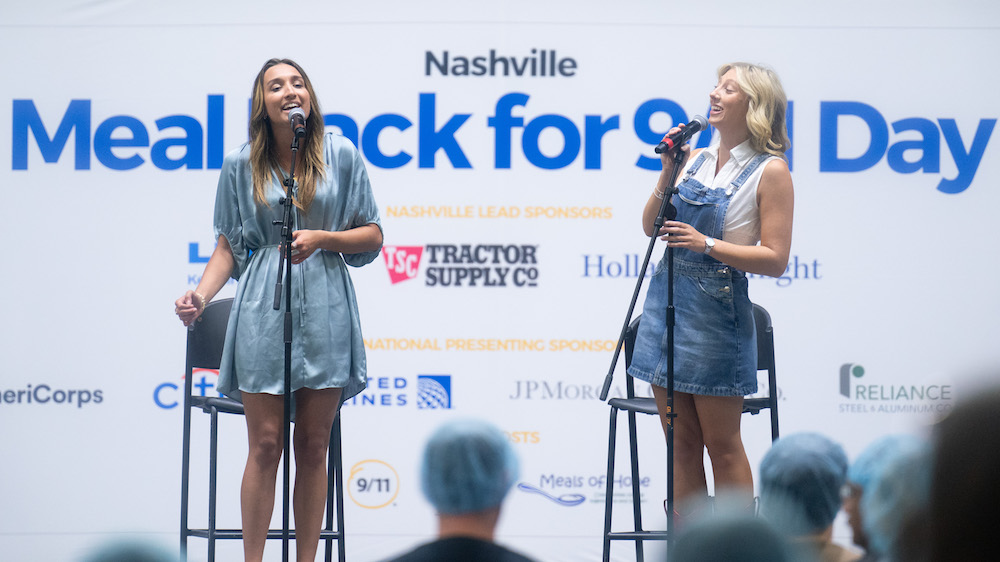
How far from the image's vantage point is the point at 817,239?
4184 millimetres

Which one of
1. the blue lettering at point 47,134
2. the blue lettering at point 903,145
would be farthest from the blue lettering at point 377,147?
the blue lettering at point 903,145

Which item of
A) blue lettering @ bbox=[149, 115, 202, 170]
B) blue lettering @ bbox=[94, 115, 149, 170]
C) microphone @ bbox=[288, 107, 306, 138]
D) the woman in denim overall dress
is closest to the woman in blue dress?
microphone @ bbox=[288, 107, 306, 138]

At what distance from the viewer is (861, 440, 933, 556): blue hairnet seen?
0.90m

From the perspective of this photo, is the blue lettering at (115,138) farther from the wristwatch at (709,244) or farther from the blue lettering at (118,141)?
the wristwatch at (709,244)

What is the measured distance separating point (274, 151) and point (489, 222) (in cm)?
149

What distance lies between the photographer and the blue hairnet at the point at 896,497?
904 mm

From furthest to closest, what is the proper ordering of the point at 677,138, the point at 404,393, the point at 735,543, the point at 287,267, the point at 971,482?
the point at 404,393, the point at 677,138, the point at 287,267, the point at 735,543, the point at 971,482

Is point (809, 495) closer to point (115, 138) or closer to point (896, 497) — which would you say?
point (896, 497)

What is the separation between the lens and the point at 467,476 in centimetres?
137

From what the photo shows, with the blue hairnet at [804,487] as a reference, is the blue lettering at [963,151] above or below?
above

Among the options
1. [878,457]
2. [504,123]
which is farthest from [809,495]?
[504,123]

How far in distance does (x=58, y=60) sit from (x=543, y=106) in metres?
2.11

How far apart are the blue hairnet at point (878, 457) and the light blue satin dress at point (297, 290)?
1723mm

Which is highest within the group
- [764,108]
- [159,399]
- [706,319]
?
→ [764,108]
